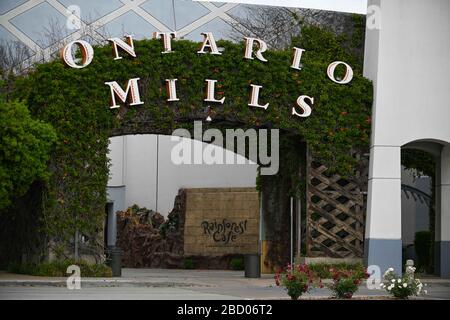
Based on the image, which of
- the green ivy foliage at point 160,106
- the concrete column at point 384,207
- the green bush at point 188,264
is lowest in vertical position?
the green bush at point 188,264

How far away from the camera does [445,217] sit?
31250 mm

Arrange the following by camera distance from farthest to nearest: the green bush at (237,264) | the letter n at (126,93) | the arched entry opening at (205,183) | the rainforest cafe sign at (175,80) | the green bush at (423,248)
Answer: the green bush at (237,264)
the green bush at (423,248)
the arched entry opening at (205,183)
the letter n at (126,93)
the rainforest cafe sign at (175,80)

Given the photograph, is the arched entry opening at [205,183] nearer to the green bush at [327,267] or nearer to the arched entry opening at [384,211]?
the green bush at [327,267]

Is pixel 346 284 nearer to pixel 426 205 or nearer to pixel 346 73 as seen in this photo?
pixel 346 73

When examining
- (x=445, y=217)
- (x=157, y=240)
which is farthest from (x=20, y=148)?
(x=157, y=240)

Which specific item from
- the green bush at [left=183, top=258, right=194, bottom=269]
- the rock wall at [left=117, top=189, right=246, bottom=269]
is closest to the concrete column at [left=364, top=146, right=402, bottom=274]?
the rock wall at [left=117, top=189, right=246, bottom=269]

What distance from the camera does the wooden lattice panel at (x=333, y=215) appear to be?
30156 mm

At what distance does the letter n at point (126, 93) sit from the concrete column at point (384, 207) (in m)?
8.14

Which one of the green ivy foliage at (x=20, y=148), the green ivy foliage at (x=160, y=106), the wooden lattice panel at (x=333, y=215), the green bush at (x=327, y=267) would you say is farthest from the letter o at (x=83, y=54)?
the green bush at (x=327, y=267)

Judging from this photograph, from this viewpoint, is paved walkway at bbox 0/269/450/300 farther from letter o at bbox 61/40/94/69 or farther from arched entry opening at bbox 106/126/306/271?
letter o at bbox 61/40/94/69

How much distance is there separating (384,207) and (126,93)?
9.32 m

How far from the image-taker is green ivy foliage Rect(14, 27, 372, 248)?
94.2 ft

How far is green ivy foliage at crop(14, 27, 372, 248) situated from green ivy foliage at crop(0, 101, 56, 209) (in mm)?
1051

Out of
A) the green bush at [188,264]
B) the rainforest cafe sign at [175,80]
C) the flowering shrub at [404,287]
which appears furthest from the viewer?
the green bush at [188,264]
